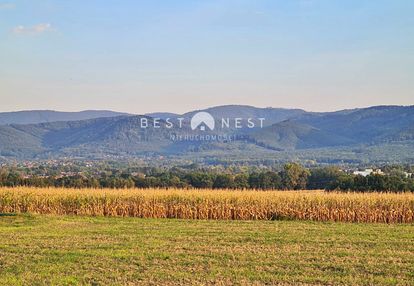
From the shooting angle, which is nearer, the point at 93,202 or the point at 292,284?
the point at 292,284

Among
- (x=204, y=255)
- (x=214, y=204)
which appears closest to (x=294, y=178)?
(x=214, y=204)

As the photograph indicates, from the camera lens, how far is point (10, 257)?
13.6 meters

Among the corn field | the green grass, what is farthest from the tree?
the green grass

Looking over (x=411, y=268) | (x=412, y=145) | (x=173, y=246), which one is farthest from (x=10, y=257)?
(x=412, y=145)

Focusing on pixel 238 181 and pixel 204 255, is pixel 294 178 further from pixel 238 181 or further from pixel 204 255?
pixel 204 255

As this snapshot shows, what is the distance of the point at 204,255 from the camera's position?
13.9 metres

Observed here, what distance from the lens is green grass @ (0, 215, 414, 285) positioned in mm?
11414

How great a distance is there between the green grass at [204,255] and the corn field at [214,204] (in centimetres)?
532

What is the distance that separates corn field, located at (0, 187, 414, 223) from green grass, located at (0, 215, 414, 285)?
532 cm

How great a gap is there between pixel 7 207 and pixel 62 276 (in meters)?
17.8

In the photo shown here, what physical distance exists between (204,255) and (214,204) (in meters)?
12.9

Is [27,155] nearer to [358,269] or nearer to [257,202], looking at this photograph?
[257,202]

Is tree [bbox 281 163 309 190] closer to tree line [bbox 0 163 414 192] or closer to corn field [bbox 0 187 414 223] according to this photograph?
tree line [bbox 0 163 414 192]

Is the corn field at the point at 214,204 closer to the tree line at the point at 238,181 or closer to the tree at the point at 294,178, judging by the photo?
the tree line at the point at 238,181
